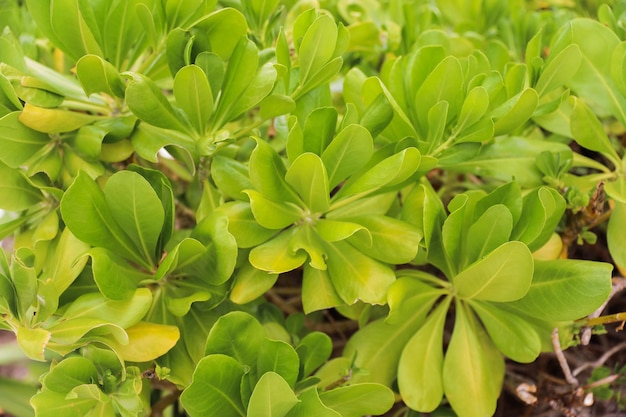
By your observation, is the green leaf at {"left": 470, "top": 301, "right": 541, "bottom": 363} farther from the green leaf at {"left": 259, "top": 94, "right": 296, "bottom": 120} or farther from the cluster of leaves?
the green leaf at {"left": 259, "top": 94, "right": 296, "bottom": 120}

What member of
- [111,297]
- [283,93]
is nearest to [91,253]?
[111,297]

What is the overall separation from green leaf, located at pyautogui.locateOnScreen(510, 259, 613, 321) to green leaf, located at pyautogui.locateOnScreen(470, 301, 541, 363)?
0.08 ft

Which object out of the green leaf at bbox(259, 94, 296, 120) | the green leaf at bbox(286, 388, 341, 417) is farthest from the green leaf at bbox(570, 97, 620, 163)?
the green leaf at bbox(286, 388, 341, 417)

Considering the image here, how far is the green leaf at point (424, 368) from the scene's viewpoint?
0.70m

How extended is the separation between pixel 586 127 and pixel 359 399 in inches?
17.4

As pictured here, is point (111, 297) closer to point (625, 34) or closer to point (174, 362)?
point (174, 362)

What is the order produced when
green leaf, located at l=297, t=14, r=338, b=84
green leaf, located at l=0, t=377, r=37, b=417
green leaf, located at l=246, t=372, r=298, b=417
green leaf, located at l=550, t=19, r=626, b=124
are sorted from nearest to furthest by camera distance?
green leaf, located at l=246, t=372, r=298, b=417
green leaf, located at l=297, t=14, r=338, b=84
green leaf, located at l=550, t=19, r=626, b=124
green leaf, located at l=0, t=377, r=37, b=417

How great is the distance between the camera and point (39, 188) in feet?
2.24

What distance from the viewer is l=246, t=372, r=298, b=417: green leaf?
1.78 ft

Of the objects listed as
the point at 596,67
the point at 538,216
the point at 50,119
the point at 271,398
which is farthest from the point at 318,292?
the point at 596,67

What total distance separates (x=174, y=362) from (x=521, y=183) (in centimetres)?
48

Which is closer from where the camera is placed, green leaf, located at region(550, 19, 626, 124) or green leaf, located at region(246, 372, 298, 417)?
green leaf, located at region(246, 372, 298, 417)

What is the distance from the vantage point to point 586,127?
75 cm

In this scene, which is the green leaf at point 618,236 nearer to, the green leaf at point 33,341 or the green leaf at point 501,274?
the green leaf at point 501,274
